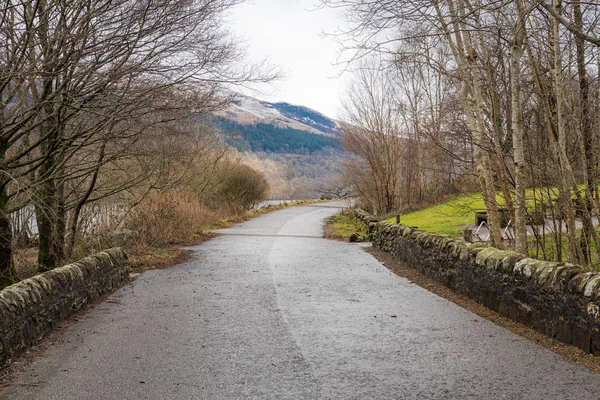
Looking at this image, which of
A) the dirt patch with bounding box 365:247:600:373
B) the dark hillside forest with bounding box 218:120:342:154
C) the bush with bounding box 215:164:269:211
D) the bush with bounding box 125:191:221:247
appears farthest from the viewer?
the dark hillside forest with bounding box 218:120:342:154

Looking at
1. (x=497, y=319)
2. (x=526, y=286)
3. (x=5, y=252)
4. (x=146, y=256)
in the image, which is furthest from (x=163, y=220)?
(x=526, y=286)

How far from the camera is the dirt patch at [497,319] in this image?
18.4 feet

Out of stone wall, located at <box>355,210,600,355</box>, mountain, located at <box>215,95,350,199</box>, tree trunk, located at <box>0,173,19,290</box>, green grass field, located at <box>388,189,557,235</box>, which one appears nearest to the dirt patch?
stone wall, located at <box>355,210,600,355</box>

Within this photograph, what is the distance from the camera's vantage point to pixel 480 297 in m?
8.52

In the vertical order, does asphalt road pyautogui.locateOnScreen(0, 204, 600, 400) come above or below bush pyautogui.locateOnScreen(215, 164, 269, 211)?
below

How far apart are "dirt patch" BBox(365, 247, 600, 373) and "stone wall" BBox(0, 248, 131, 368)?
5794 millimetres

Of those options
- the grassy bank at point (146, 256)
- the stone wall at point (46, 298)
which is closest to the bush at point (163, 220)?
the grassy bank at point (146, 256)

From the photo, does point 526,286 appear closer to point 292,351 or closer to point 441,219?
point 292,351

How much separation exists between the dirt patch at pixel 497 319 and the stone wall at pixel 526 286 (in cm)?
8

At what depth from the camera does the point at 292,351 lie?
6152mm

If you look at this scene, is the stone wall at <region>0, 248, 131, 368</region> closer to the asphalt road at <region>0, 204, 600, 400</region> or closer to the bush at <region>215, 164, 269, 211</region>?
the asphalt road at <region>0, 204, 600, 400</region>

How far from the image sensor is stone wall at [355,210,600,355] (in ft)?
18.7

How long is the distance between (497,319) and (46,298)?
19.7 ft

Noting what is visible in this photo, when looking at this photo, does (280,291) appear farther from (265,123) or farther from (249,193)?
(265,123)
